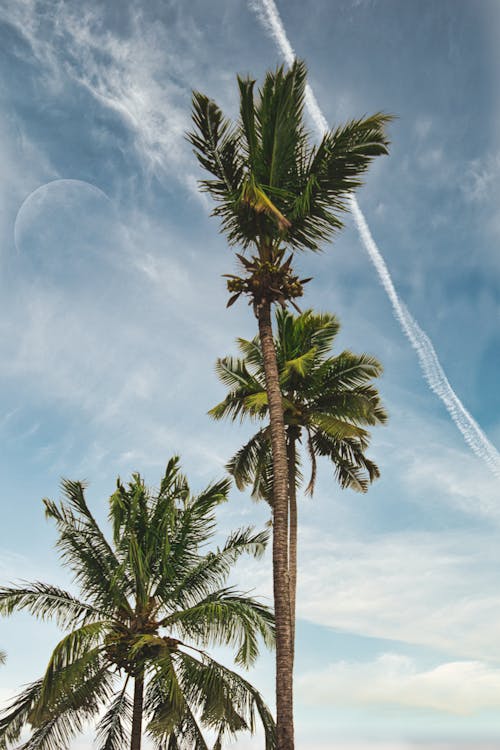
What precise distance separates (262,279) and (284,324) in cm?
701

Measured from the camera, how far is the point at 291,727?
11711 millimetres

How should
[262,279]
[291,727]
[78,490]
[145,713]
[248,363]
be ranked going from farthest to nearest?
[248,363] → [78,490] → [145,713] → [262,279] → [291,727]

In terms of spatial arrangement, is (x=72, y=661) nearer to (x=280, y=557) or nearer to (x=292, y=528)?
(x=280, y=557)

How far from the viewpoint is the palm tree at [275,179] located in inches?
558

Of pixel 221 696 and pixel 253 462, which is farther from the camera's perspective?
pixel 253 462

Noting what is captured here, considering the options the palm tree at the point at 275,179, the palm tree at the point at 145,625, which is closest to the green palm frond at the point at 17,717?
the palm tree at the point at 145,625

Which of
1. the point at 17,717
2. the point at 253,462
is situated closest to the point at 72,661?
the point at 17,717

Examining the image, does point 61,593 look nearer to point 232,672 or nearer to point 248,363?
point 232,672

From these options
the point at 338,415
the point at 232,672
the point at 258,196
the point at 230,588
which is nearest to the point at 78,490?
the point at 230,588

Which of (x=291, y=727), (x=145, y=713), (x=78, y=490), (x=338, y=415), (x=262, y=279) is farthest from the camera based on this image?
(x=338, y=415)

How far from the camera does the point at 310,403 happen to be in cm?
2055

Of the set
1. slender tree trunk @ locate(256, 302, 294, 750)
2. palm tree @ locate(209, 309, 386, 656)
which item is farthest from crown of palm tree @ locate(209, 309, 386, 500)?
slender tree trunk @ locate(256, 302, 294, 750)

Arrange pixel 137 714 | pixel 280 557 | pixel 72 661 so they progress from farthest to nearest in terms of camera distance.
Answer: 1. pixel 137 714
2. pixel 72 661
3. pixel 280 557

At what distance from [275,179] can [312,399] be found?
785 centimetres
